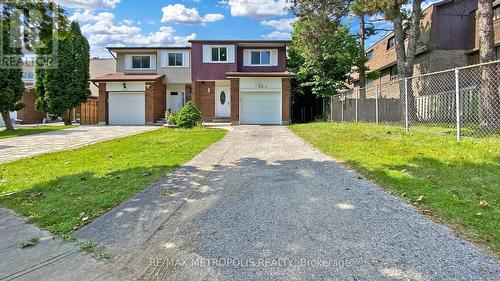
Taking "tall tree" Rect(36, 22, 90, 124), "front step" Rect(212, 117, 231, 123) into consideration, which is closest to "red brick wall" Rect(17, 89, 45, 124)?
"tall tree" Rect(36, 22, 90, 124)

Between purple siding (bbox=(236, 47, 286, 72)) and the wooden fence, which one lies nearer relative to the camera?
purple siding (bbox=(236, 47, 286, 72))

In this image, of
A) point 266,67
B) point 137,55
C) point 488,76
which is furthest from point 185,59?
point 488,76

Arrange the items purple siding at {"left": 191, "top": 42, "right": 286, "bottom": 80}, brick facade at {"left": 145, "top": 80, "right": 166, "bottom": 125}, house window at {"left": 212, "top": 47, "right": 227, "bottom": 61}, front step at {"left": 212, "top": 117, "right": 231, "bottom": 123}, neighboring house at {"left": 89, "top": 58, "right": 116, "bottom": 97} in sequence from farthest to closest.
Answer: neighboring house at {"left": 89, "top": 58, "right": 116, "bottom": 97}, house window at {"left": 212, "top": 47, "right": 227, "bottom": 61}, purple siding at {"left": 191, "top": 42, "right": 286, "bottom": 80}, front step at {"left": 212, "top": 117, "right": 231, "bottom": 123}, brick facade at {"left": 145, "top": 80, "right": 166, "bottom": 125}

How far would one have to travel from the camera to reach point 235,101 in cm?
2277

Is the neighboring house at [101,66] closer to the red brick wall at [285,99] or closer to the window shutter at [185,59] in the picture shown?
the window shutter at [185,59]

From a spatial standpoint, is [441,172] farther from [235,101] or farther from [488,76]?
[235,101]

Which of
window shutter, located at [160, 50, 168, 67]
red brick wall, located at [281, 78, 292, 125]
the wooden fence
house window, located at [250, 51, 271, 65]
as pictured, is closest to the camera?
red brick wall, located at [281, 78, 292, 125]

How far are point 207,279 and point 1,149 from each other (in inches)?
492

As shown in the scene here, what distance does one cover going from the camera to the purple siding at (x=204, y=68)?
1003 inches

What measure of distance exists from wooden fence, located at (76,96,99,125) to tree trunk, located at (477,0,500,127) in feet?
80.3

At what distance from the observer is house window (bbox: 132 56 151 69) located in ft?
90.8

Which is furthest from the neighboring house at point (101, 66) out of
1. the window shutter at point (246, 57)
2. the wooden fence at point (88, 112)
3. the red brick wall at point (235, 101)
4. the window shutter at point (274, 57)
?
the red brick wall at point (235, 101)

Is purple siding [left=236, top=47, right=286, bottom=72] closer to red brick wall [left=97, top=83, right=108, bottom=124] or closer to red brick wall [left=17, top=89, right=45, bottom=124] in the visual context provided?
red brick wall [left=97, top=83, right=108, bottom=124]

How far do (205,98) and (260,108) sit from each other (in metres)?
5.02
